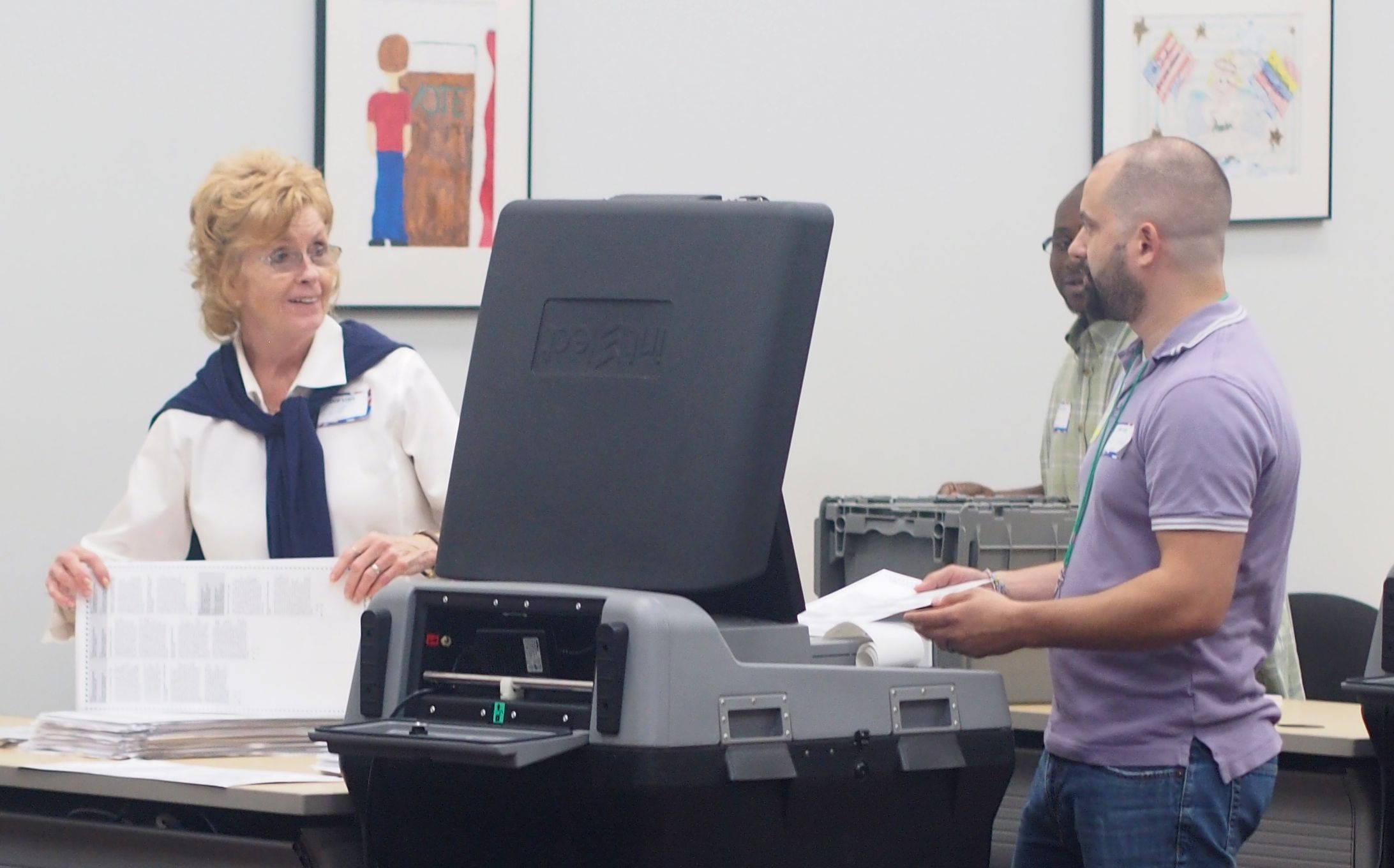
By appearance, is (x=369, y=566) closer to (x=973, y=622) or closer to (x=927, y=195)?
(x=973, y=622)

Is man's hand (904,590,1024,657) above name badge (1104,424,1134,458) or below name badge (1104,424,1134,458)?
below

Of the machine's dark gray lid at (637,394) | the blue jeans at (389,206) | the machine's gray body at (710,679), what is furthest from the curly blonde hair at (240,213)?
the blue jeans at (389,206)

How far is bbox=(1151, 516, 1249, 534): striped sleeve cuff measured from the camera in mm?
1797

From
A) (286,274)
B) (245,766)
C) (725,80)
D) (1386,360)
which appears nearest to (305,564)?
(245,766)

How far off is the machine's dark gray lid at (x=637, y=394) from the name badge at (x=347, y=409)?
0.77 metres

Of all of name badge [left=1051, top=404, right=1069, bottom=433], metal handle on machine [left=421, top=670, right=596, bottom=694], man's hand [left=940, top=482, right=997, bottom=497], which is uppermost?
name badge [left=1051, top=404, right=1069, bottom=433]

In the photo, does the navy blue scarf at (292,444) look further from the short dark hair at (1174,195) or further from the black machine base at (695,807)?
the short dark hair at (1174,195)

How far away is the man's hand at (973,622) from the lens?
1881 mm

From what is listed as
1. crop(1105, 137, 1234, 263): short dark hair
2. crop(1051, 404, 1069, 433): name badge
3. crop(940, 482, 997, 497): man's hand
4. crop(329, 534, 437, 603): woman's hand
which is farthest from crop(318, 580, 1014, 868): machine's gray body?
crop(1051, 404, 1069, 433): name badge

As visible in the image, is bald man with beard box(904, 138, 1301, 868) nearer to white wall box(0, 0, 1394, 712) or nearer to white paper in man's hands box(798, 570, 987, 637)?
white paper in man's hands box(798, 570, 987, 637)

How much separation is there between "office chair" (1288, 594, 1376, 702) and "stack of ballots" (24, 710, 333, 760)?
2299 mm

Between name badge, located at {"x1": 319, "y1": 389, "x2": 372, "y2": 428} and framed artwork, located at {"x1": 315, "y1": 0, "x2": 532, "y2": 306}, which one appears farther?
framed artwork, located at {"x1": 315, "y1": 0, "x2": 532, "y2": 306}

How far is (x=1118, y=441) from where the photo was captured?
1950 mm

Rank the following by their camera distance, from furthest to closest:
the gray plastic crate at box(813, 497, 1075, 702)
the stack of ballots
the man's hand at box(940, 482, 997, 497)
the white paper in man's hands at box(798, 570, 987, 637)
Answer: the man's hand at box(940, 482, 997, 497) → the gray plastic crate at box(813, 497, 1075, 702) → the stack of ballots → the white paper in man's hands at box(798, 570, 987, 637)
